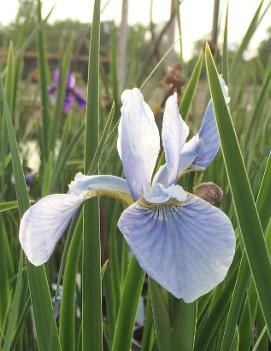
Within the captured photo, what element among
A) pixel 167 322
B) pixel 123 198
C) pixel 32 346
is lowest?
pixel 32 346

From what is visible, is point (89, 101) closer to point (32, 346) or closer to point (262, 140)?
point (32, 346)

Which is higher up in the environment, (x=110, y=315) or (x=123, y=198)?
(x=123, y=198)

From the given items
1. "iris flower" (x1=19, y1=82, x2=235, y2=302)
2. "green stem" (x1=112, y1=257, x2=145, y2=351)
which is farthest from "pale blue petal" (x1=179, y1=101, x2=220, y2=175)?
"green stem" (x1=112, y1=257, x2=145, y2=351)

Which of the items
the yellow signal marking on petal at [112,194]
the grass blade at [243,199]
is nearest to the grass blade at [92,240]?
the yellow signal marking on petal at [112,194]

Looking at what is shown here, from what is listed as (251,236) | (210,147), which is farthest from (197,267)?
(210,147)

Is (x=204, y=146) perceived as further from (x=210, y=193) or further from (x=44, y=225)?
(x=44, y=225)

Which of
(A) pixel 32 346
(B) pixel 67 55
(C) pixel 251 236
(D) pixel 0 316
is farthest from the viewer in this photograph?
(B) pixel 67 55
